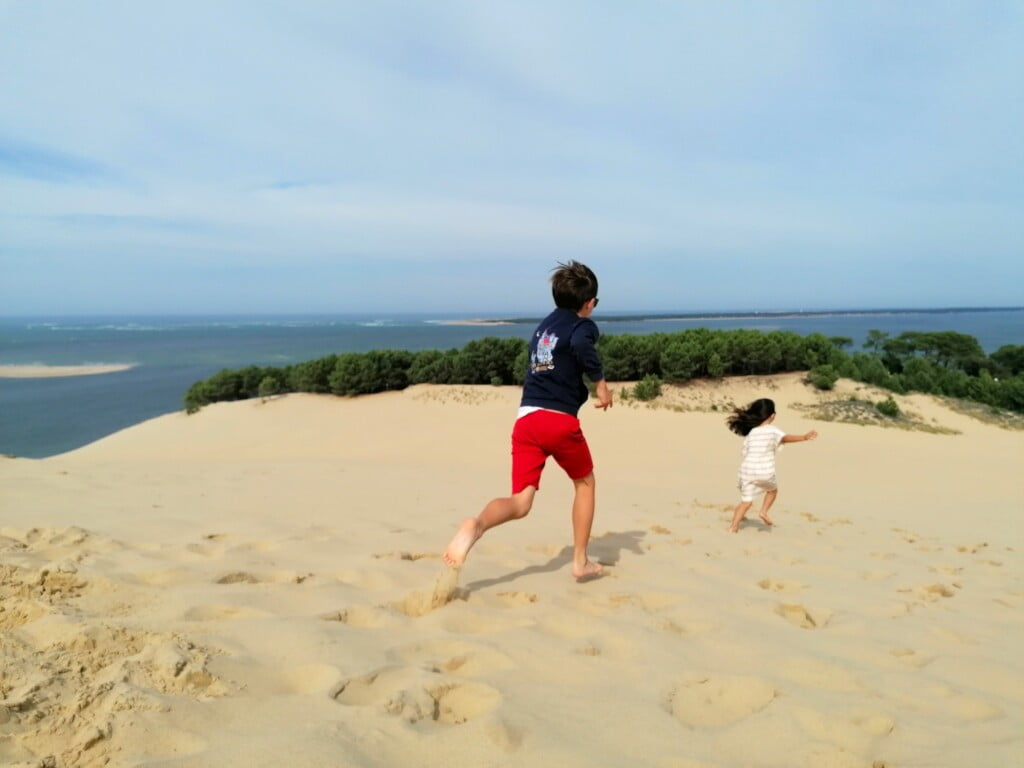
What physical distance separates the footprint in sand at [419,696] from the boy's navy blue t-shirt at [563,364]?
1.77 m

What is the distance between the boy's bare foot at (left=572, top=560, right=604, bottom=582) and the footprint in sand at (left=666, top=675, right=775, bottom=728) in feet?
4.08

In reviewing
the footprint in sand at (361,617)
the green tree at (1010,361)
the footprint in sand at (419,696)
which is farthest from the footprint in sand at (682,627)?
the green tree at (1010,361)

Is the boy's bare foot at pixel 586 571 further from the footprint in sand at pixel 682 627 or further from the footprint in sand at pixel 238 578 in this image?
the footprint in sand at pixel 238 578

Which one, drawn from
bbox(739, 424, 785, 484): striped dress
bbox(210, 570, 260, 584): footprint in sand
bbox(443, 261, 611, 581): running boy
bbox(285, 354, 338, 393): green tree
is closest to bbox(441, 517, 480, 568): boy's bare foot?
bbox(443, 261, 611, 581): running boy

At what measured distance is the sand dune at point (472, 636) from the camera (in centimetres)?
188

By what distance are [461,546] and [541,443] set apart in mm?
740

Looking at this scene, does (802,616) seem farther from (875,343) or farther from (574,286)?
(875,343)

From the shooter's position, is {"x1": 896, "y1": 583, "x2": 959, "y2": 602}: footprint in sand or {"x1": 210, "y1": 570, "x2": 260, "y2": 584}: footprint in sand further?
{"x1": 896, "y1": 583, "x2": 959, "y2": 602}: footprint in sand

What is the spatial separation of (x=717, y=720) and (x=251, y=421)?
49.3ft

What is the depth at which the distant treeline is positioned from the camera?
17.0 m

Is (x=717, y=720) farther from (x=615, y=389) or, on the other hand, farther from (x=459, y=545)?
(x=615, y=389)

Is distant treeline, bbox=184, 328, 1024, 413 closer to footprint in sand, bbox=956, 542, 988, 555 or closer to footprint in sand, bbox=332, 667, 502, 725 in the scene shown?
footprint in sand, bbox=956, 542, 988, 555

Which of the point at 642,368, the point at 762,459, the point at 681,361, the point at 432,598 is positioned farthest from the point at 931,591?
the point at 642,368

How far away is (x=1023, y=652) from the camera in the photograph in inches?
117
